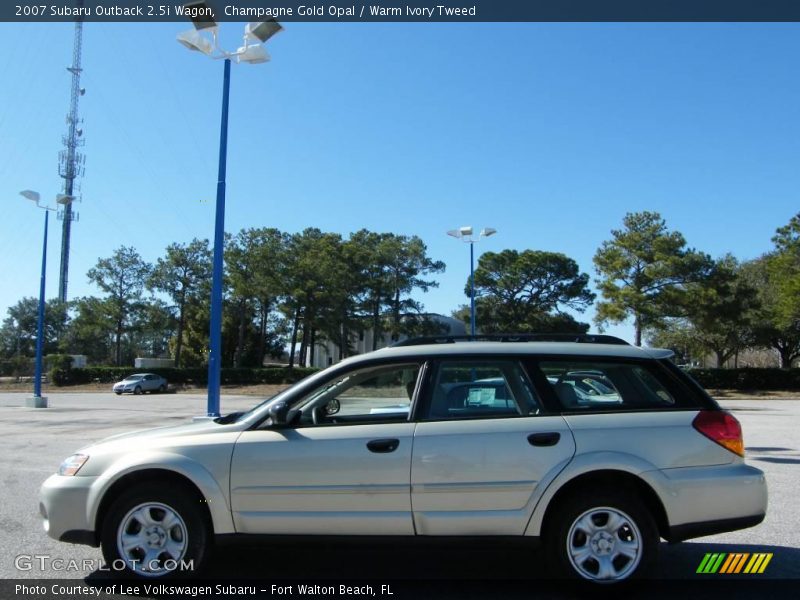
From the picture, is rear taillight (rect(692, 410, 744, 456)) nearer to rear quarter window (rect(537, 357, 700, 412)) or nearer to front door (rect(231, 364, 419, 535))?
rear quarter window (rect(537, 357, 700, 412))

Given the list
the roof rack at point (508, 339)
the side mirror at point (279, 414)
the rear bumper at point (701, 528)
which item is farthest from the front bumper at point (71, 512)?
the rear bumper at point (701, 528)

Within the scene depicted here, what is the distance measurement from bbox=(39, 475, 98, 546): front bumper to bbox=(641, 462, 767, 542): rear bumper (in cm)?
365

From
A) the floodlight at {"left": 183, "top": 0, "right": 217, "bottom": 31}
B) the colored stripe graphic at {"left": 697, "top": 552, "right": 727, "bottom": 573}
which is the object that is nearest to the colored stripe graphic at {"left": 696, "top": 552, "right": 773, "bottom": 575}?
the colored stripe graphic at {"left": 697, "top": 552, "right": 727, "bottom": 573}

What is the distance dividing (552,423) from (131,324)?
194 feet

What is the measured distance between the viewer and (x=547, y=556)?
4.16 meters

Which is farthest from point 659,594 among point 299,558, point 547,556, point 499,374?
point 299,558

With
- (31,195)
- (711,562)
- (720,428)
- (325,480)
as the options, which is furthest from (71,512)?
(31,195)

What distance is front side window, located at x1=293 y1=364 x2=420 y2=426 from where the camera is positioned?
4395 mm

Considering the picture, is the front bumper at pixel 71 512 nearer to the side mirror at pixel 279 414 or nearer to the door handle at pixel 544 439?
the side mirror at pixel 279 414

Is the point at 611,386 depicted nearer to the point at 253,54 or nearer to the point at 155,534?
the point at 155,534

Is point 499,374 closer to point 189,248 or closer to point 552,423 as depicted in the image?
point 552,423

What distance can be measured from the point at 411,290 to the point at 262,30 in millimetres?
42145

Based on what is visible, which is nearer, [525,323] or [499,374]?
[499,374]

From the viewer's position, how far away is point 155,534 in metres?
4.25
